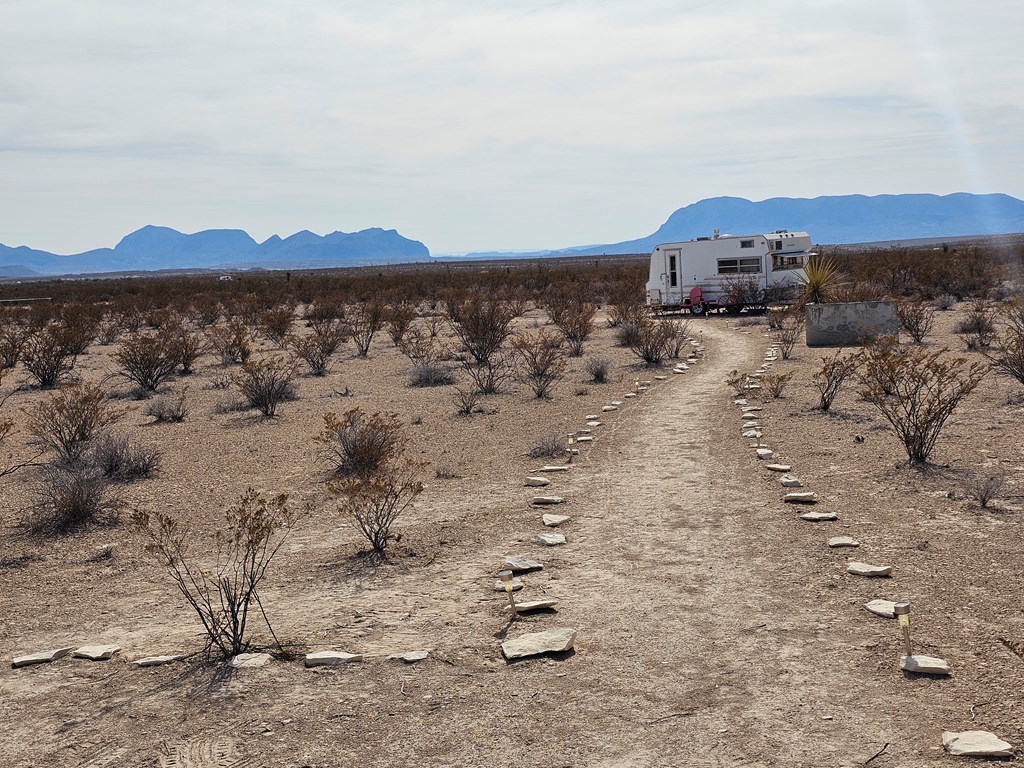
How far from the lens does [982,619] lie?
17.0 feet

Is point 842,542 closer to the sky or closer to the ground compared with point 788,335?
closer to the ground

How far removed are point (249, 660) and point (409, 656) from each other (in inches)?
34.8

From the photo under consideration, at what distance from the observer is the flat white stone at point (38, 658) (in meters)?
5.12

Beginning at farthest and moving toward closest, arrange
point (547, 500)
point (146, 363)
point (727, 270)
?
point (727, 270) → point (146, 363) → point (547, 500)

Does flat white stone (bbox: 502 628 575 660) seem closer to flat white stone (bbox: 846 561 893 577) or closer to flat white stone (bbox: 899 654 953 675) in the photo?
flat white stone (bbox: 899 654 953 675)

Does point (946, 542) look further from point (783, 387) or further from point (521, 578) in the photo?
point (783, 387)

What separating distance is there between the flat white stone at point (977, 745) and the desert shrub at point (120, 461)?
8.32 m

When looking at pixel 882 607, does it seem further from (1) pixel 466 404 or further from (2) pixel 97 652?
(1) pixel 466 404

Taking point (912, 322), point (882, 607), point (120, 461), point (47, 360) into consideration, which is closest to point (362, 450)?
point (120, 461)

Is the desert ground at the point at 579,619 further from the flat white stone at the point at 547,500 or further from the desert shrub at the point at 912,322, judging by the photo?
the desert shrub at the point at 912,322

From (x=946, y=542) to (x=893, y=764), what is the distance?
10.7 ft

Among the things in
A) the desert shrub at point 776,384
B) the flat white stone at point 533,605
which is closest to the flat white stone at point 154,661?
the flat white stone at point 533,605

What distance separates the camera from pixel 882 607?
209 inches

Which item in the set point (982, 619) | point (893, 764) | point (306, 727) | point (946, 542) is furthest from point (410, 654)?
point (946, 542)
